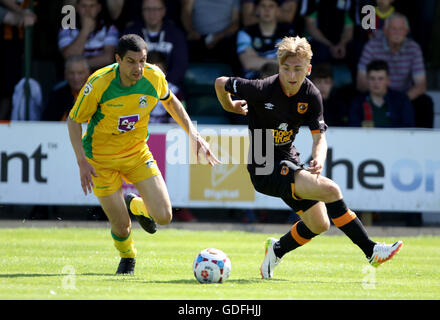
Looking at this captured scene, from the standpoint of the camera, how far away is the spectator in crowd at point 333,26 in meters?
15.2

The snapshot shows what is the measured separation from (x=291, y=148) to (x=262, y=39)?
6.49m

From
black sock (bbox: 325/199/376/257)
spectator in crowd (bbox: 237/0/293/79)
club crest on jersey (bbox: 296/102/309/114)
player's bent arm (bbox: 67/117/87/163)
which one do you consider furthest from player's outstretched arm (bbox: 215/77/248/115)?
spectator in crowd (bbox: 237/0/293/79)

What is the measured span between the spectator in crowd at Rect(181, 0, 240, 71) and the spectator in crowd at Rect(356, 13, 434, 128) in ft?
7.75

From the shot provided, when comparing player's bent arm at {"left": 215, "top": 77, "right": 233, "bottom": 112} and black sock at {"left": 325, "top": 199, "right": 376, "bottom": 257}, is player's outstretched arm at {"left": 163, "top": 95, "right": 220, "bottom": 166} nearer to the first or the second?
player's bent arm at {"left": 215, "top": 77, "right": 233, "bottom": 112}

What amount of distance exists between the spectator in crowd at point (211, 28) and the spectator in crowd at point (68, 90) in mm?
2421

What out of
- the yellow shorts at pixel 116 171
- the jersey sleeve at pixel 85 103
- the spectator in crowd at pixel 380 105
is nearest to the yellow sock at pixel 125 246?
the yellow shorts at pixel 116 171

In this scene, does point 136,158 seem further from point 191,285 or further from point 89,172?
point 191,285

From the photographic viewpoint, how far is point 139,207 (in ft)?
27.8

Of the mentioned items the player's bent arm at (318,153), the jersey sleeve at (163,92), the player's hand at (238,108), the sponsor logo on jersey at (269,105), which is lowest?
the player's bent arm at (318,153)

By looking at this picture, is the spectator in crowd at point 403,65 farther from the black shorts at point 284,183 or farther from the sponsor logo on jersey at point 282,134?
the black shorts at point 284,183

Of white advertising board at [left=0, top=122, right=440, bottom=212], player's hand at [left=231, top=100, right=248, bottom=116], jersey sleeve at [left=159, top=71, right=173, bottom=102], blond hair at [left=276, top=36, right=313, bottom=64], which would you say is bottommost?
white advertising board at [left=0, top=122, right=440, bottom=212]

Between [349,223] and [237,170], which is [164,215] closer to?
[349,223]

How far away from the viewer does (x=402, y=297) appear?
6.65 m

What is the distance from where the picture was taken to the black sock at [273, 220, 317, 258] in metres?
8.04
